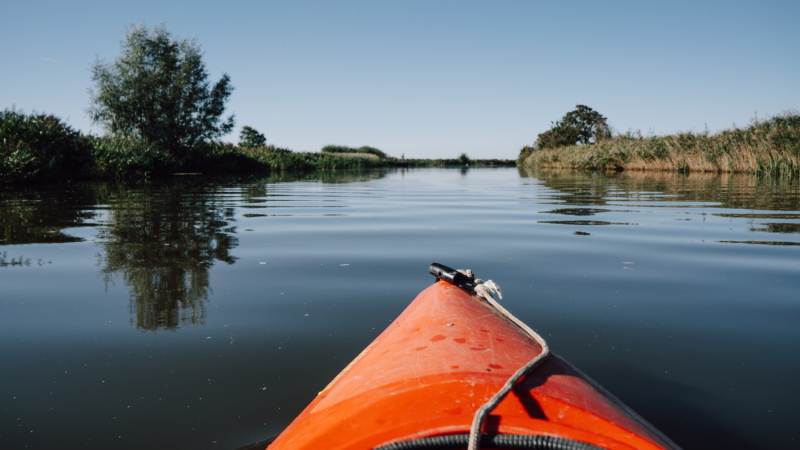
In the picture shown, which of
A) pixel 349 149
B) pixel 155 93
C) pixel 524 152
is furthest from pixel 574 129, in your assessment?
pixel 155 93

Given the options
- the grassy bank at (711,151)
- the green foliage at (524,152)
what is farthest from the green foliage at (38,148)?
the green foliage at (524,152)

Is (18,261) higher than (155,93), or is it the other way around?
(155,93)

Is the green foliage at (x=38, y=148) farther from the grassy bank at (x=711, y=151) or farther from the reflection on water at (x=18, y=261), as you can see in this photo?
the grassy bank at (x=711, y=151)

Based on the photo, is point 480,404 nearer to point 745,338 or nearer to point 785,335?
point 745,338

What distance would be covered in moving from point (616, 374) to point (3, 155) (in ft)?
61.2

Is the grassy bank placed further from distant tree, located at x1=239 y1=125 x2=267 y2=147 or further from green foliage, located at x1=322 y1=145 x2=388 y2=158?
distant tree, located at x1=239 y1=125 x2=267 y2=147

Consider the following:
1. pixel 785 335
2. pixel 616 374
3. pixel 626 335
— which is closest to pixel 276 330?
pixel 616 374

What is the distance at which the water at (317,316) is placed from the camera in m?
1.89

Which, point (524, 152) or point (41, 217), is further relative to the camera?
point (524, 152)

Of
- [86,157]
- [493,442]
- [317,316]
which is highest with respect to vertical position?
[86,157]

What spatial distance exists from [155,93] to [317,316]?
101 ft

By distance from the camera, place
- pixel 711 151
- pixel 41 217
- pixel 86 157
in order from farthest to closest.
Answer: pixel 711 151 < pixel 86 157 < pixel 41 217

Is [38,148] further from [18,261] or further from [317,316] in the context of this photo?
[317,316]

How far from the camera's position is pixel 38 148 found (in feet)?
55.8
